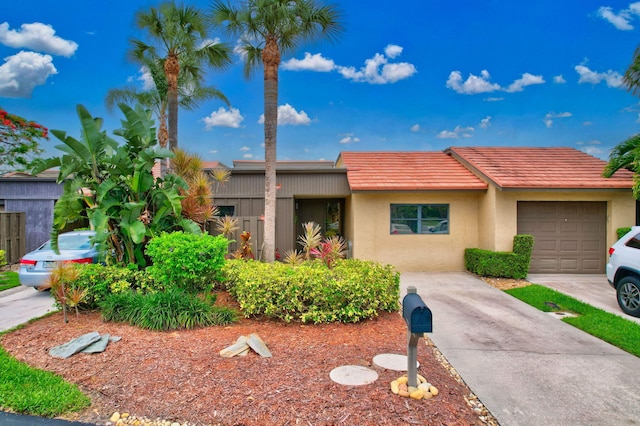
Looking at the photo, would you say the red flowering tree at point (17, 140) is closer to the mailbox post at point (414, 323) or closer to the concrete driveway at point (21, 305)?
the concrete driveway at point (21, 305)

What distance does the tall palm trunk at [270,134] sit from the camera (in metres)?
9.93

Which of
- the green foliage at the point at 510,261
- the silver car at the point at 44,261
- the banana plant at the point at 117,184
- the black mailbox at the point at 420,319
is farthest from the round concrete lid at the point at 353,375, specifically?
the green foliage at the point at 510,261

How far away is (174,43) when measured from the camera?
1223cm

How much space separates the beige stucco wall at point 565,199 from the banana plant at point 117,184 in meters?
8.88

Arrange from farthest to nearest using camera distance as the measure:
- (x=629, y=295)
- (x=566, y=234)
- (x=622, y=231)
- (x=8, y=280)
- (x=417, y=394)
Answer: (x=566, y=234) → (x=622, y=231) → (x=8, y=280) → (x=629, y=295) → (x=417, y=394)

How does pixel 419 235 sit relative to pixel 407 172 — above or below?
below

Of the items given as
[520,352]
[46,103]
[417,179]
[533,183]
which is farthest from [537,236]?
[46,103]

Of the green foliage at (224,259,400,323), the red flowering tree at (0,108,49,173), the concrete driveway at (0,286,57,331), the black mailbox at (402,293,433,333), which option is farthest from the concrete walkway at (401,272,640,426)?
the red flowering tree at (0,108,49,173)

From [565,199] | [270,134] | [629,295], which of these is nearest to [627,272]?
[629,295]

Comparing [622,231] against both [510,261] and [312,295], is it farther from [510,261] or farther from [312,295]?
[312,295]

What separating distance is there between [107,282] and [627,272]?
10.2 metres

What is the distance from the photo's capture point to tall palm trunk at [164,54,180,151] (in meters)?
12.6

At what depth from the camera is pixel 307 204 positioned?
15.7 meters

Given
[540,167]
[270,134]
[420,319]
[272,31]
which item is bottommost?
[420,319]
